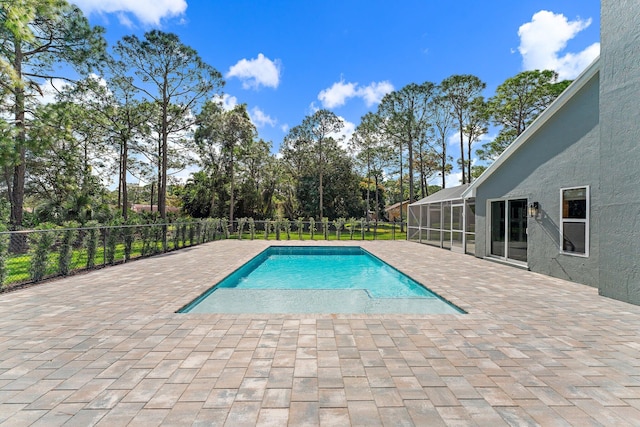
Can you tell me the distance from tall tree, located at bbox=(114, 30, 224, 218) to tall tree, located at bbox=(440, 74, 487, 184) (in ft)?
53.5

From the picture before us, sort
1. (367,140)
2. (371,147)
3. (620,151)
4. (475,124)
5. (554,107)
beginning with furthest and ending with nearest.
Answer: (371,147) → (367,140) → (475,124) → (554,107) → (620,151)

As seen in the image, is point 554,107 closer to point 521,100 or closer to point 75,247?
point 75,247

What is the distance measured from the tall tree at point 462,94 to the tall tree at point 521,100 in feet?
5.09

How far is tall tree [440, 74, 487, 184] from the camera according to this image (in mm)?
20984

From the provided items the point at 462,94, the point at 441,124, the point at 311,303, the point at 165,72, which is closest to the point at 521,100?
the point at 462,94

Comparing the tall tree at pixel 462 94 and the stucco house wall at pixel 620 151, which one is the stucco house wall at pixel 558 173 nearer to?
the stucco house wall at pixel 620 151

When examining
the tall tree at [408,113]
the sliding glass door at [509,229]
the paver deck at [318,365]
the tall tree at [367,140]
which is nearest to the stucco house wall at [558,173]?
the sliding glass door at [509,229]

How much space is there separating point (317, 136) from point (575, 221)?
21635mm

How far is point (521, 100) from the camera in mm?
18141

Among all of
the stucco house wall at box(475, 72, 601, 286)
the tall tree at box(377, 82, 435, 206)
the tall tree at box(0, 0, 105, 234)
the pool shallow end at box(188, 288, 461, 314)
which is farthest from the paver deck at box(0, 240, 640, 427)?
the tall tree at box(377, 82, 435, 206)

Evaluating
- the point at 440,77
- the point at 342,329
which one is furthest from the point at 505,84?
the point at 342,329

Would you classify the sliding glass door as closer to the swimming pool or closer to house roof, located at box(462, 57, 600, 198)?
house roof, located at box(462, 57, 600, 198)

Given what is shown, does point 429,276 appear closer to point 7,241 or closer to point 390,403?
point 390,403

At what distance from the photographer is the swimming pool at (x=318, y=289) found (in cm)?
464
